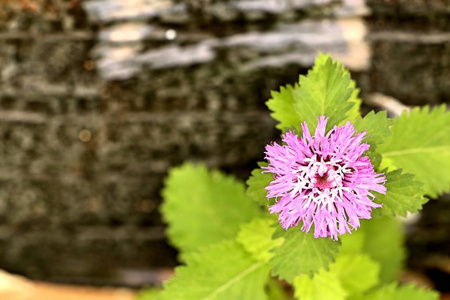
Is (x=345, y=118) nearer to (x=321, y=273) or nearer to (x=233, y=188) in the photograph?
(x=321, y=273)

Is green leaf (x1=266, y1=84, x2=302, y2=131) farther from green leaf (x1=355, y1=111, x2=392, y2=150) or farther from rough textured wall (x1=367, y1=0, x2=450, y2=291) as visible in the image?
rough textured wall (x1=367, y1=0, x2=450, y2=291)

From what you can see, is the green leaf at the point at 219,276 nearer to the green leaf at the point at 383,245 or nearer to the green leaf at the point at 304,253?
the green leaf at the point at 304,253

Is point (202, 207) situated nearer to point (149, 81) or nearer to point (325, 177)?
point (149, 81)

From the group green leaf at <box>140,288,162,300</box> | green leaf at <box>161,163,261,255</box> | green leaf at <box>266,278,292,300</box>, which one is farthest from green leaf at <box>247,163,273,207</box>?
green leaf at <box>140,288,162,300</box>

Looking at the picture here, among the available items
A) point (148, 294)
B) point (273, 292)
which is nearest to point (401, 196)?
point (273, 292)

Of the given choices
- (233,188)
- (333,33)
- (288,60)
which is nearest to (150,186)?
(233,188)

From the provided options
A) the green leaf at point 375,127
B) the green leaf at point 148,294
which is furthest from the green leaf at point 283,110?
the green leaf at point 148,294

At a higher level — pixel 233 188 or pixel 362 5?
pixel 362 5
